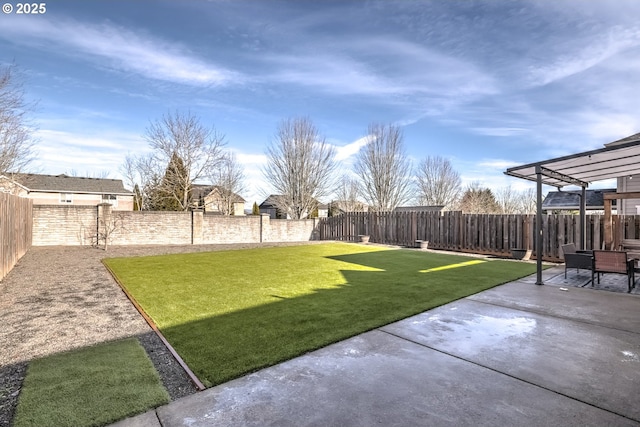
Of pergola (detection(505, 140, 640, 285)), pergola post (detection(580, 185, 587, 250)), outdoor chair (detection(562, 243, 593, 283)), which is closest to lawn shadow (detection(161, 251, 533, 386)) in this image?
outdoor chair (detection(562, 243, 593, 283))

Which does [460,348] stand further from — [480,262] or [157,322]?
[480,262]

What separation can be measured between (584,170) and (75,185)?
4137cm

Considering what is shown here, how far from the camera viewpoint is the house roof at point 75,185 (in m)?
31.5

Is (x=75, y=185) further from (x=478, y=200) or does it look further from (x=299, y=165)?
(x=478, y=200)

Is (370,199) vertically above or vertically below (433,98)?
below

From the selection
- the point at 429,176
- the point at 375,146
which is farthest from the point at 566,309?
the point at 429,176

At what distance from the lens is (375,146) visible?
2923 cm

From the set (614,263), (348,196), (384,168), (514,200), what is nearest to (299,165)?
(384,168)

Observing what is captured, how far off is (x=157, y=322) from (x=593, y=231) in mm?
12866

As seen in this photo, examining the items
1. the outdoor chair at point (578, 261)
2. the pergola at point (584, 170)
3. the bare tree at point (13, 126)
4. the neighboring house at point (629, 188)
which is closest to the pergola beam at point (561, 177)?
the pergola at point (584, 170)

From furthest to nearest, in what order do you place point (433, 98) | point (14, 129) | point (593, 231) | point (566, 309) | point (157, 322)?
1. point (433, 98)
2. point (14, 129)
3. point (593, 231)
4. point (566, 309)
5. point (157, 322)

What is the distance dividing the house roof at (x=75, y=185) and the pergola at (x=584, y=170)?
123ft

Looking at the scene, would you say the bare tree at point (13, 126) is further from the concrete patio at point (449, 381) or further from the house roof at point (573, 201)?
the house roof at point (573, 201)

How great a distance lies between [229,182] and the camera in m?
32.0
